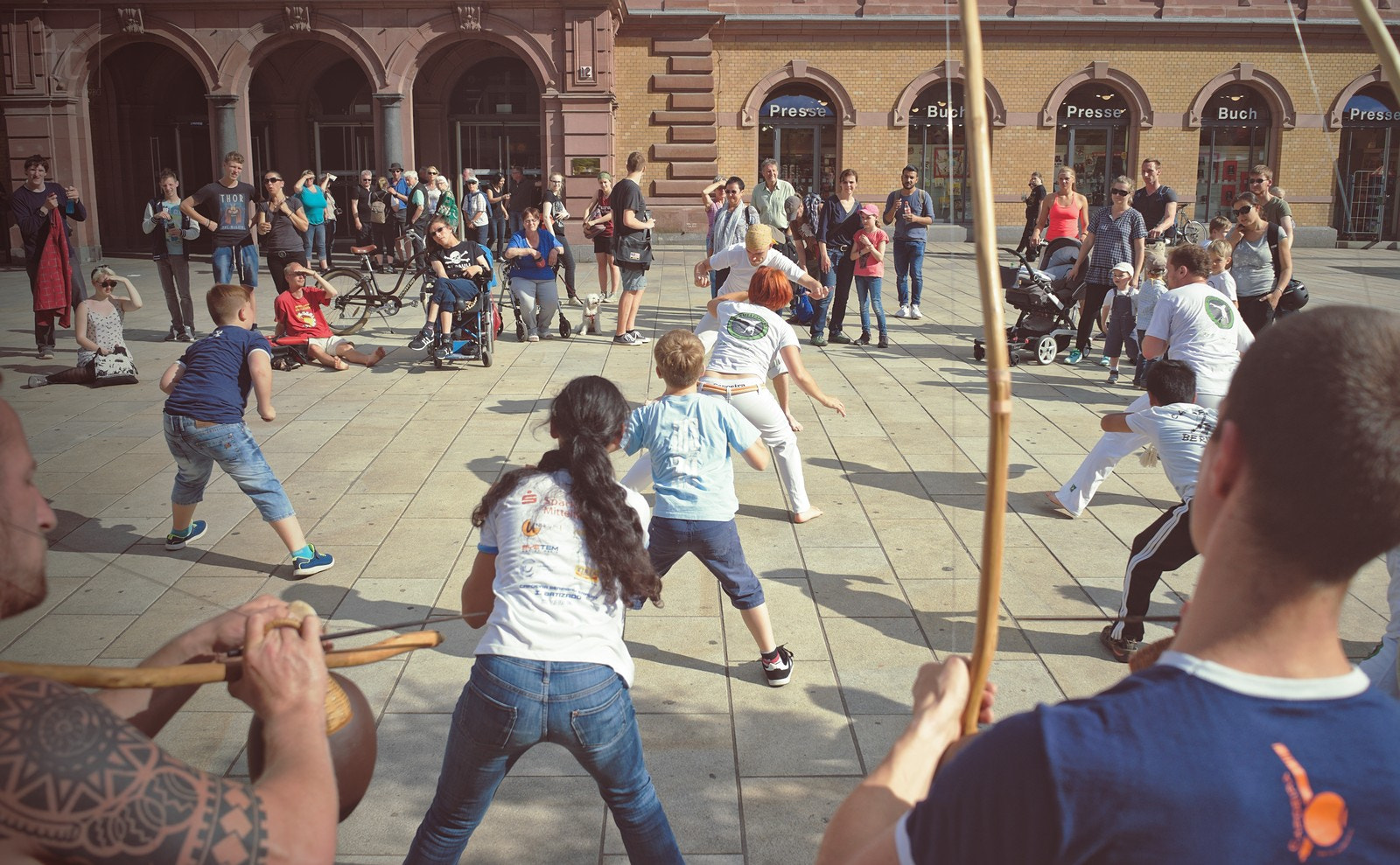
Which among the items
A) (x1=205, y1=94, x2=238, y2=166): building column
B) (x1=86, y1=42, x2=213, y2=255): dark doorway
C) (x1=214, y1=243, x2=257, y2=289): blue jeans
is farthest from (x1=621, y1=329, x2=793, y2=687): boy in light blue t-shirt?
(x1=86, y1=42, x2=213, y2=255): dark doorway

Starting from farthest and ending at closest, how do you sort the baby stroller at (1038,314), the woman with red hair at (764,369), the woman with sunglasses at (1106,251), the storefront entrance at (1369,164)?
the storefront entrance at (1369,164) → the baby stroller at (1038,314) → the woman with sunglasses at (1106,251) → the woman with red hair at (764,369)

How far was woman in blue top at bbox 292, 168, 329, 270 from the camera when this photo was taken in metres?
20.5

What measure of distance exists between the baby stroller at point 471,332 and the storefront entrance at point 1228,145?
76.6 feet

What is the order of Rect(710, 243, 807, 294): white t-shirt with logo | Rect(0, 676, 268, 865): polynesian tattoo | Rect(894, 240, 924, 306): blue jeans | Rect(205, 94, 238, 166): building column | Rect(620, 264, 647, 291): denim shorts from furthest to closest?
1. Rect(205, 94, 238, 166): building column
2. Rect(894, 240, 924, 306): blue jeans
3. Rect(620, 264, 647, 291): denim shorts
4. Rect(710, 243, 807, 294): white t-shirt with logo
5. Rect(0, 676, 268, 865): polynesian tattoo

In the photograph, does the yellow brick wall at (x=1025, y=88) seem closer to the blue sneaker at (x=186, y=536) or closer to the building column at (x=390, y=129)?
the building column at (x=390, y=129)

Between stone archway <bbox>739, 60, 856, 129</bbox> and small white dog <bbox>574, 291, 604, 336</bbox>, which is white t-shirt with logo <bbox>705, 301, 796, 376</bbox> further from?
stone archway <bbox>739, 60, 856, 129</bbox>

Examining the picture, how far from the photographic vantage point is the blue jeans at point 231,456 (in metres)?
6.10

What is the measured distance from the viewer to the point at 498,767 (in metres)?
3.03

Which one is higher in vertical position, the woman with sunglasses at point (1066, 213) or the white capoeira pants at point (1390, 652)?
the woman with sunglasses at point (1066, 213)

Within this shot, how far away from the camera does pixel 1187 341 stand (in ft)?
22.8

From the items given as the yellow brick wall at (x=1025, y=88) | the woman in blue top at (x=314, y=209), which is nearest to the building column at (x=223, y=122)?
the woman in blue top at (x=314, y=209)

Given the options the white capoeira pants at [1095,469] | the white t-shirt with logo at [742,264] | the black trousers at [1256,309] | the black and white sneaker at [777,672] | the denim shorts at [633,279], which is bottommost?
the black and white sneaker at [777,672]

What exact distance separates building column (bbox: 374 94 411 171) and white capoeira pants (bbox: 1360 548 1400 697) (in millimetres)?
22844

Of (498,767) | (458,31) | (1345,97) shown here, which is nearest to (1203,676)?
(498,767)
